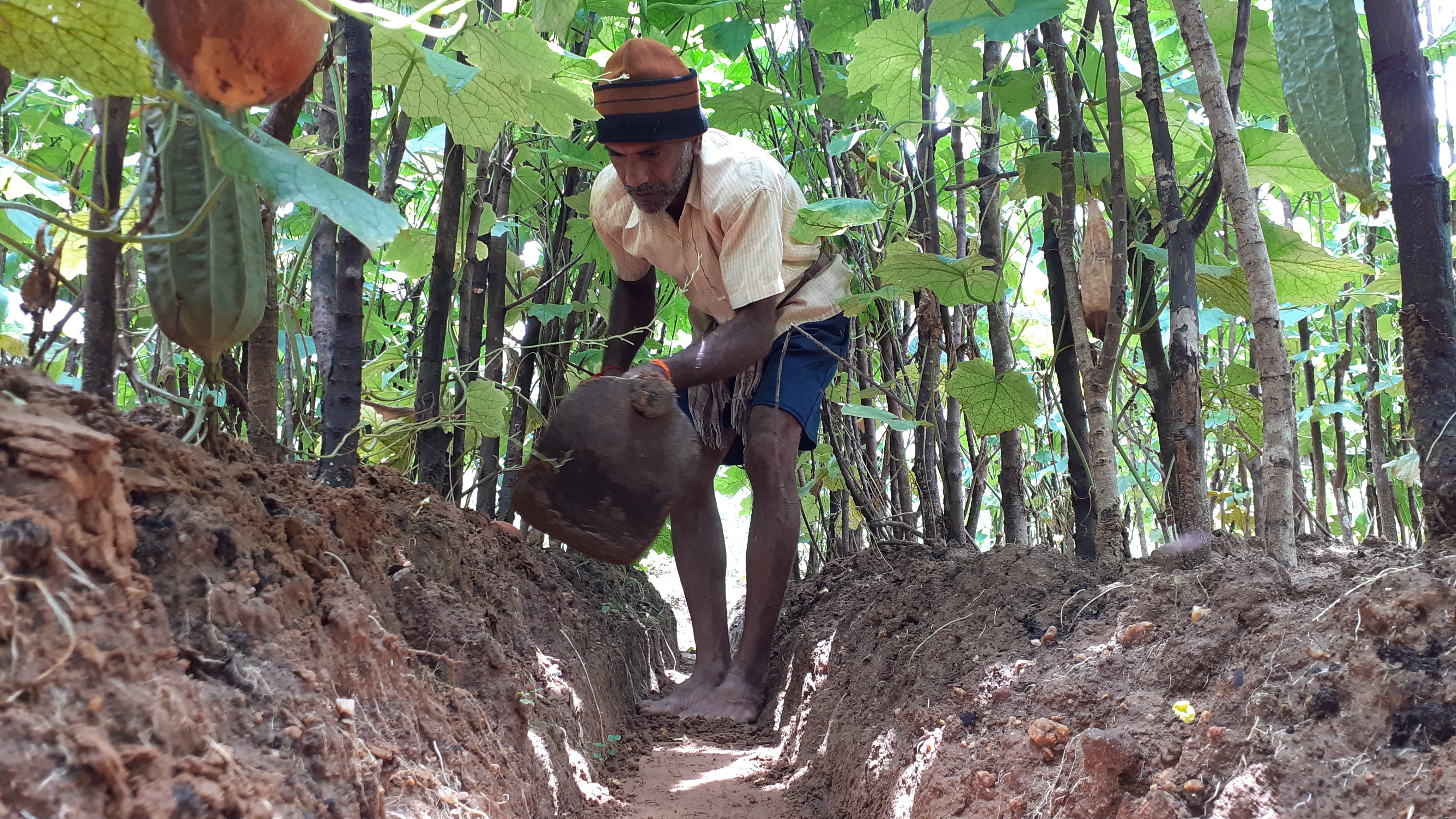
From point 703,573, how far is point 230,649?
6.39ft

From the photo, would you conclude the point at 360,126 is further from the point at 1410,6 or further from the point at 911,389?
the point at 911,389

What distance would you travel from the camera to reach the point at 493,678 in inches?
57.5

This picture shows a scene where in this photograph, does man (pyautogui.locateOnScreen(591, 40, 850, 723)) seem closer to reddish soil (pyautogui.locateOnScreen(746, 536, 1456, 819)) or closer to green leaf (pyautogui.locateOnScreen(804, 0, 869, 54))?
green leaf (pyautogui.locateOnScreen(804, 0, 869, 54))

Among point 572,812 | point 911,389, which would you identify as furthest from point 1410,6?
point 911,389

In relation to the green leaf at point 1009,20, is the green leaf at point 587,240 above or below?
above

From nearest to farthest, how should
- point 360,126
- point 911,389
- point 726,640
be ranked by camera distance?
point 360,126
point 726,640
point 911,389

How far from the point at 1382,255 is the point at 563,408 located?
3323 millimetres

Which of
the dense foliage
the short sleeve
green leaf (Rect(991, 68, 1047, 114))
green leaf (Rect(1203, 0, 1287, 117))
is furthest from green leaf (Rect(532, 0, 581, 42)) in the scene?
green leaf (Rect(1203, 0, 1287, 117))

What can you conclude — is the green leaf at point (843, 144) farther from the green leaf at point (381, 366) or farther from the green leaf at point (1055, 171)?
the green leaf at point (381, 366)

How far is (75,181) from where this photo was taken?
205cm

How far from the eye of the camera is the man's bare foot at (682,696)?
8.55ft

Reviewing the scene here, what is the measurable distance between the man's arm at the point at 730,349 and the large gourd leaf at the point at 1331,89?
1.26 m

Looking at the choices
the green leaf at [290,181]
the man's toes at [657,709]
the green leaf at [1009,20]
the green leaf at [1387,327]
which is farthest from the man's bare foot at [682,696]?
the green leaf at [1387,327]

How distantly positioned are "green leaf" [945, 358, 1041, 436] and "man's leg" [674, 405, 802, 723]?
0.53m
